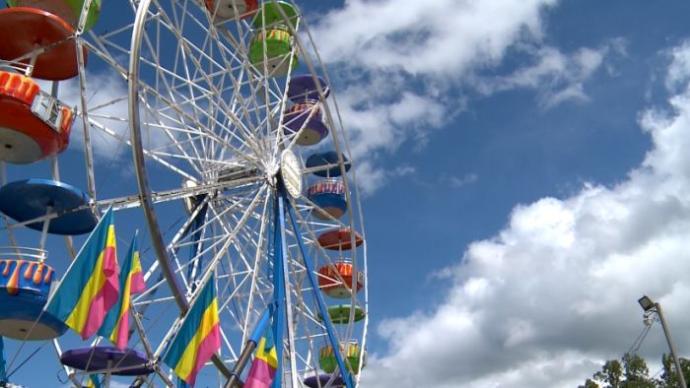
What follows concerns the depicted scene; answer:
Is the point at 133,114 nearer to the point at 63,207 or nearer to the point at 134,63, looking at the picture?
the point at 134,63

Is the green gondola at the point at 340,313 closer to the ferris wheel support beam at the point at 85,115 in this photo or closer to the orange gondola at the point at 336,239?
the orange gondola at the point at 336,239

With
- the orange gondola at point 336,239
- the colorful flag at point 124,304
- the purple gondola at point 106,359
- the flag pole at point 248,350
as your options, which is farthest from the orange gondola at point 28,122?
the orange gondola at point 336,239

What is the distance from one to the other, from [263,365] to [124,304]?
3331mm

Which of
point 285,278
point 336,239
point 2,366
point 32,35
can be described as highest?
point 336,239

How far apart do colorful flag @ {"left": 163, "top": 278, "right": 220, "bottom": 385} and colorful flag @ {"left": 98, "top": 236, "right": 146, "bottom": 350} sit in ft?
3.38

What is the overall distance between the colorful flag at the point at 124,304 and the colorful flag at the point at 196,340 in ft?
3.38

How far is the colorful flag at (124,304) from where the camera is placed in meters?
9.45

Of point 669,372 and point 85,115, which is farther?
point 669,372

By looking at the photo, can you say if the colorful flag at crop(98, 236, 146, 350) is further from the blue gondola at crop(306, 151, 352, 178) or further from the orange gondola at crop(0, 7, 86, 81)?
the blue gondola at crop(306, 151, 352, 178)

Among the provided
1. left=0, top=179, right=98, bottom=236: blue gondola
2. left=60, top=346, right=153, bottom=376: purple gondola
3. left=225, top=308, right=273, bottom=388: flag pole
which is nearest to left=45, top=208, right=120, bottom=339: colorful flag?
left=0, top=179, right=98, bottom=236: blue gondola

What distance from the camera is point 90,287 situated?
9.40m

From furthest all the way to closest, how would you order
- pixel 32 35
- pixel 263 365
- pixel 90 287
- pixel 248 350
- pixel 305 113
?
pixel 305 113 < pixel 248 350 < pixel 263 365 < pixel 32 35 < pixel 90 287

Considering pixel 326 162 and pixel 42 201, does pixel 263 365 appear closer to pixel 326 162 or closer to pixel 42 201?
pixel 42 201

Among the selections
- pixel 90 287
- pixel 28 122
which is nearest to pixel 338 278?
pixel 90 287
